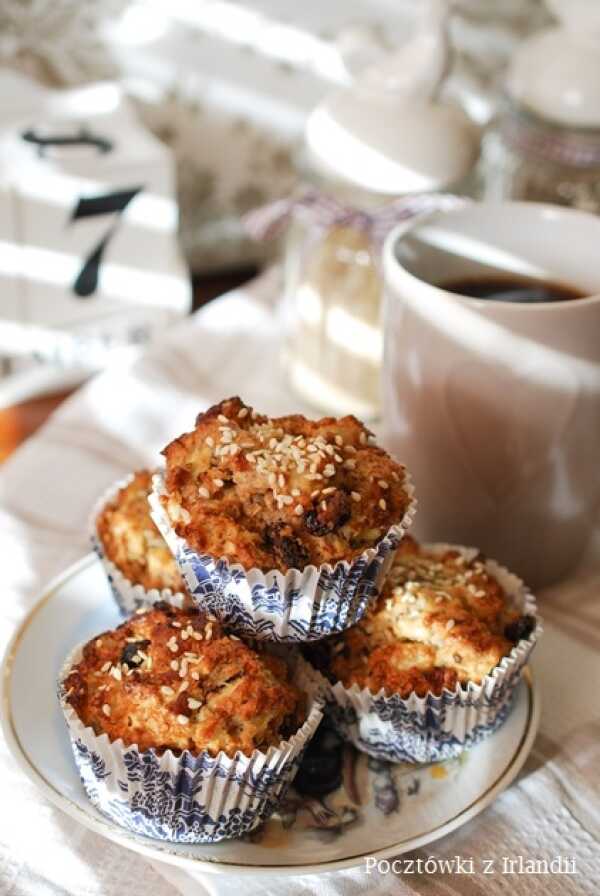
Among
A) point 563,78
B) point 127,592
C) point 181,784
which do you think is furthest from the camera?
point 563,78

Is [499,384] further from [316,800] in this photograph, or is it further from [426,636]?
[316,800]

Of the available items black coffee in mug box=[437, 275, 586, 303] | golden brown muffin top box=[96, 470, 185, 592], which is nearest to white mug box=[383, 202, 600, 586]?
black coffee in mug box=[437, 275, 586, 303]

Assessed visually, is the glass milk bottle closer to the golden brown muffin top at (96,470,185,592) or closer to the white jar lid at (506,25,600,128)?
the white jar lid at (506,25,600,128)

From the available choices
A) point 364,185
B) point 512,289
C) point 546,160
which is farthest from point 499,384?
point 546,160

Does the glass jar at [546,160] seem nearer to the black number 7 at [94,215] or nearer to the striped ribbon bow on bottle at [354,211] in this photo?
the striped ribbon bow on bottle at [354,211]

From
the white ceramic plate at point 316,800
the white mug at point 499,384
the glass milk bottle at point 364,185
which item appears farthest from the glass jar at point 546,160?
the white ceramic plate at point 316,800

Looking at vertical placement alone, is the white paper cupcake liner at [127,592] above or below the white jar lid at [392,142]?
below

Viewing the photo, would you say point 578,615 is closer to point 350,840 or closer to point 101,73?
point 350,840
